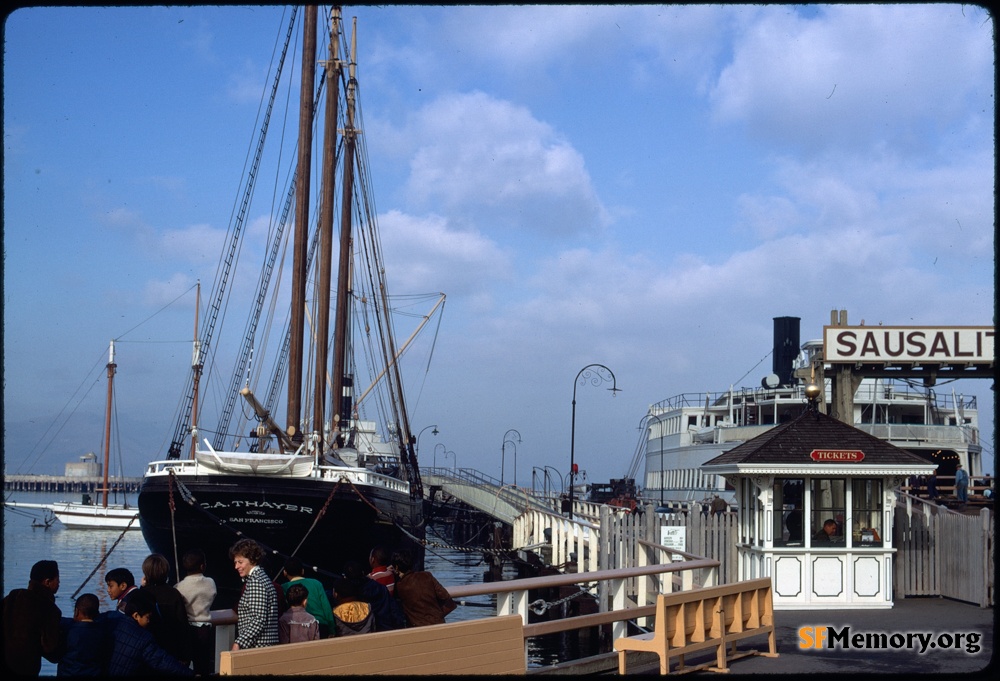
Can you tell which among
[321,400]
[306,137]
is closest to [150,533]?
[321,400]

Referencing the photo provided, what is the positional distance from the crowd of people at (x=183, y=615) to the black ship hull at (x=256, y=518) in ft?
59.6

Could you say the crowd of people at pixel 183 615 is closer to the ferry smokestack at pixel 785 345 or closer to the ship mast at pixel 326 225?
the ship mast at pixel 326 225

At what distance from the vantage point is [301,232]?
3241 cm

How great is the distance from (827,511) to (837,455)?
1.00 metres

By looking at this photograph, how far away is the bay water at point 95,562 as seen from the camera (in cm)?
3341

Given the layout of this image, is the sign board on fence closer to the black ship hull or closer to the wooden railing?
the wooden railing

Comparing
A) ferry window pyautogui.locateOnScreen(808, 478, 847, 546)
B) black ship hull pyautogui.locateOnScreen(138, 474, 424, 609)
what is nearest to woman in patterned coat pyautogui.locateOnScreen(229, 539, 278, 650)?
ferry window pyautogui.locateOnScreen(808, 478, 847, 546)

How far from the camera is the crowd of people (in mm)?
7156

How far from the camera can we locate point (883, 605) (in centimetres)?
1695

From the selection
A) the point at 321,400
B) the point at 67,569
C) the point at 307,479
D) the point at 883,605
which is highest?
the point at 321,400

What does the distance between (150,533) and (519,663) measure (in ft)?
72.6

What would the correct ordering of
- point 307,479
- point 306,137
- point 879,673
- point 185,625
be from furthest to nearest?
point 306,137 < point 307,479 < point 879,673 < point 185,625

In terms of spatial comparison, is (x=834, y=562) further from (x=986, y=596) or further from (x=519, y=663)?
(x=519, y=663)

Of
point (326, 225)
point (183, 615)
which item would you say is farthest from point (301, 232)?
point (183, 615)
